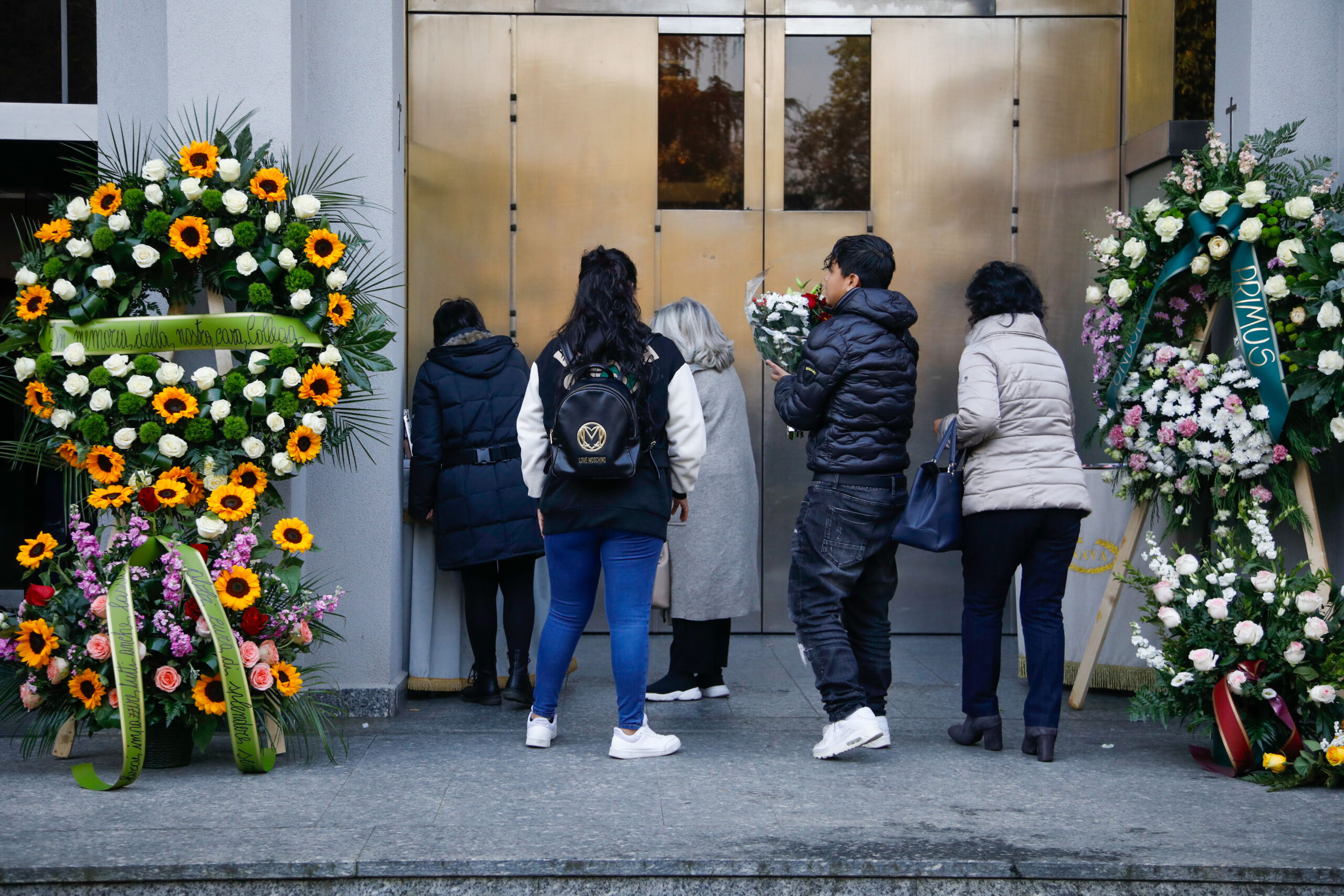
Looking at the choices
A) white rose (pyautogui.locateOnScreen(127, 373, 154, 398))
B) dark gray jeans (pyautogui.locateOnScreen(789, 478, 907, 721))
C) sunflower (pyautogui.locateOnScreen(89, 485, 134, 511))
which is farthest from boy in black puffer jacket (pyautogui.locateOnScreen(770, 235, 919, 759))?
sunflower (pyautogui.locateOnScreen(89, 485, 134, 511))

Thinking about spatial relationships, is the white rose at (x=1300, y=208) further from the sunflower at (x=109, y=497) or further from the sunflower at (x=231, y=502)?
the sunflower at (x=109, y=497)

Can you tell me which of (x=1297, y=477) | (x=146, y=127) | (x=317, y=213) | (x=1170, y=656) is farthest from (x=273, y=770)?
(x=1297, y=477)

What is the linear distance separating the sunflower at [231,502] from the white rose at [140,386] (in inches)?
15.9

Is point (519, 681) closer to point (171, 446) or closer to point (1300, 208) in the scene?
point (171, 446)

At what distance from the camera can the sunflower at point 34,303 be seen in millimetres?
4379

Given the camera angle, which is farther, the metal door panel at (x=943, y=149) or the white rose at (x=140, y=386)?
the metal door panel at (x=943, y=149)

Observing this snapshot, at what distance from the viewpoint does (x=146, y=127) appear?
5.23 meters

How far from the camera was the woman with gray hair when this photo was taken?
5.61m

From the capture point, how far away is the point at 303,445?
176 inches

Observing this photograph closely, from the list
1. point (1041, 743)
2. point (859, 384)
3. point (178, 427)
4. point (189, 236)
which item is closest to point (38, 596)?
point (178, 427)

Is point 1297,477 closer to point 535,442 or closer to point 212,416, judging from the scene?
point 535,442

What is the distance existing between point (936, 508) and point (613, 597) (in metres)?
1.21

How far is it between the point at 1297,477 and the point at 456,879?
138 inches

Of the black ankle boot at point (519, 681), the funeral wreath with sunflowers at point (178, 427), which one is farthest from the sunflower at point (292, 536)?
the black ankle boot at point (519, 681)
